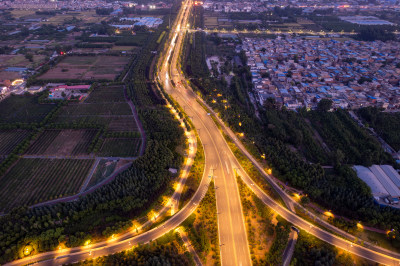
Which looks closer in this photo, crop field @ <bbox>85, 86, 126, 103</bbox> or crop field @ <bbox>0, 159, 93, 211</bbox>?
crop field @ <bbox>0, 159, 93, 211</bbox>

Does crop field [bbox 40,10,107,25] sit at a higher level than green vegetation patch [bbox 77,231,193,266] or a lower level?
higher

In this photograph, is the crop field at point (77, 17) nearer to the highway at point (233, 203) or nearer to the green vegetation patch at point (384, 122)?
the highway at point (233, 203)

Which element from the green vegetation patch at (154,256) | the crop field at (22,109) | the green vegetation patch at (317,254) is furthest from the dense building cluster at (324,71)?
the crop field at (22,109)

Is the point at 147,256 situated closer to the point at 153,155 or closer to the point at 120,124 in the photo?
the point at 153,155

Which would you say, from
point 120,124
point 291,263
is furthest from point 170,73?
point 291,263

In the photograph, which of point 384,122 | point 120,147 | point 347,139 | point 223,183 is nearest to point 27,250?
point 120,147

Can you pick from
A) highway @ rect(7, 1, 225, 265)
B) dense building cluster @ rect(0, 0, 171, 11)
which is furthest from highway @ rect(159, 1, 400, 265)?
dense building cluster @ rect(0, 0, 171, 11)

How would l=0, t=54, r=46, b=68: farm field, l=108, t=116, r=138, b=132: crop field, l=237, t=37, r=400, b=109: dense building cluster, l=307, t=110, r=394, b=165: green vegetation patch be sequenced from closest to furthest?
1. l=307, t=110, r=394, b=165: green vegetation patch
2. l=108, t=116, r=138, b=132: crop field
3. l=237, t=37, r=400, b=109: dense building cluster
4. l=0, t=54, r=46, b=68: farm field

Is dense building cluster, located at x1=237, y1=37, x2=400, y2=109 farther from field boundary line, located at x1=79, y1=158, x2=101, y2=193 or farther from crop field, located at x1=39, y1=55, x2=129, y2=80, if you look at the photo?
crop field, located at x1=39, y1=55, x2=129, y2=80

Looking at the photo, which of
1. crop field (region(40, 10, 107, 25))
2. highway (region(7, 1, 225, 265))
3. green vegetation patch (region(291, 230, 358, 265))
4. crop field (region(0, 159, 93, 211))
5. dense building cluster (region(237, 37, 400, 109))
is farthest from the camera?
crop field (region(40, 10, 107, 25))
